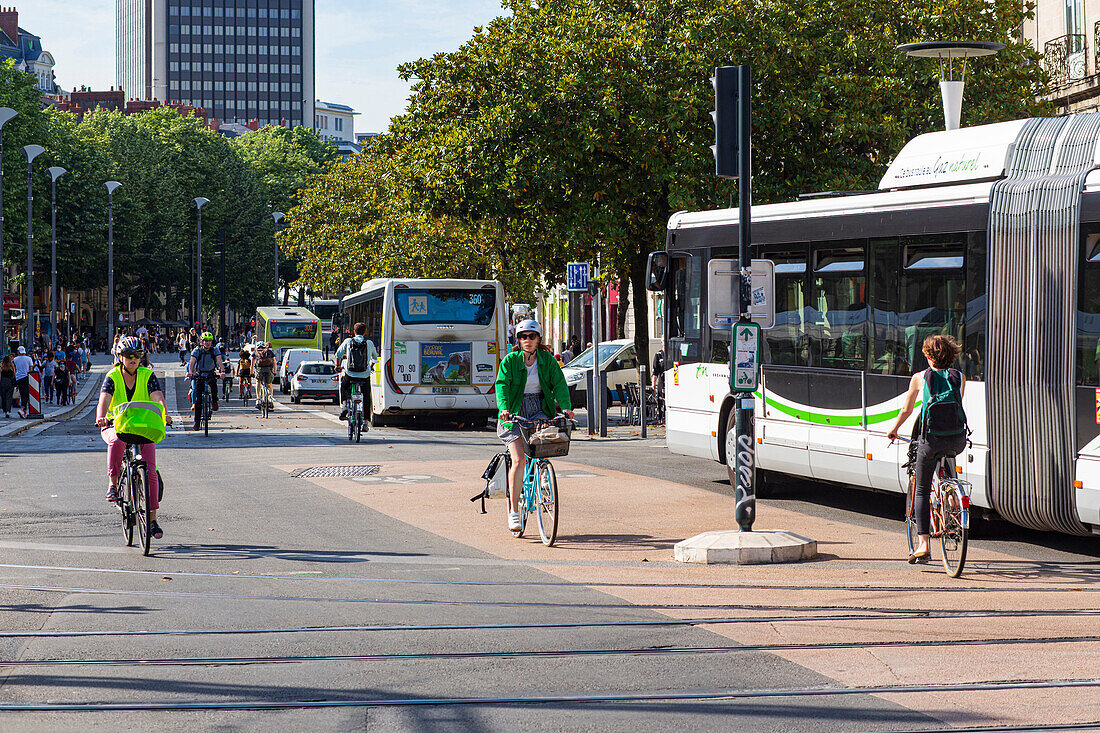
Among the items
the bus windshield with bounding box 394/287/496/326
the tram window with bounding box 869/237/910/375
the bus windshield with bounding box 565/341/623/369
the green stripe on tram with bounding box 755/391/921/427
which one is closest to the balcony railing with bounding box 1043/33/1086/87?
the bus windshield with bounding box 565/341/623/369

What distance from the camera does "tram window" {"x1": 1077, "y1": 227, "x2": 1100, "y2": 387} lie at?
34.5 ft

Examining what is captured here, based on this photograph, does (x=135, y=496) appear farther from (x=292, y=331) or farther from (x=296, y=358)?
(x=292, y=331)

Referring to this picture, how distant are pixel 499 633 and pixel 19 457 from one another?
15790mm

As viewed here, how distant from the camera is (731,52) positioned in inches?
1041

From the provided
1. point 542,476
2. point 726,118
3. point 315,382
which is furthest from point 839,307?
point 315,382

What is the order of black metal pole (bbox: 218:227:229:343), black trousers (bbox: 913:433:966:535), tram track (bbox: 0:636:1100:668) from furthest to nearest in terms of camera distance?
black metal pole (bbox: 218:227:229:343)
black trousers (bbox: 913:433:966:535)
tram track (bbox: 0:636:1100:668)

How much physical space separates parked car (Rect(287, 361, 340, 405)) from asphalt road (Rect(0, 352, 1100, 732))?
2665 cm

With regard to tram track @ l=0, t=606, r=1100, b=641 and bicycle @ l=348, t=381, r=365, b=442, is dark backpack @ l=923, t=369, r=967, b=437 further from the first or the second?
bicycle @ l=348, t=381, r=365, b=442

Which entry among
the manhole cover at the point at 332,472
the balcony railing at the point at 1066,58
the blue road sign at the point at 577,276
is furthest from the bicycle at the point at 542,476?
the balcony railing at the point at 1066,58

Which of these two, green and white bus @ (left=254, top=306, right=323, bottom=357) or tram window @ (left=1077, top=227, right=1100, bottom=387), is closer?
tram window @ (left=1077, top=227, right=1100, bottom=387)

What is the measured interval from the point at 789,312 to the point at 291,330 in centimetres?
5216

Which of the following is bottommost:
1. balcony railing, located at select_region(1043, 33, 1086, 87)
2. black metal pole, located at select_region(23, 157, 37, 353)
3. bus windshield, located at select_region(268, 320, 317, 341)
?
bus windshield, located at select_region(268, 320, 317, 341)

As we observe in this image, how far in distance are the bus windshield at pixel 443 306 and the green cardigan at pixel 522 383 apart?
57.4ft

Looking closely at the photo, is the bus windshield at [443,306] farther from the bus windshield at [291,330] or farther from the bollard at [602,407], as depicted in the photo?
the bus windshield at [291,330]
